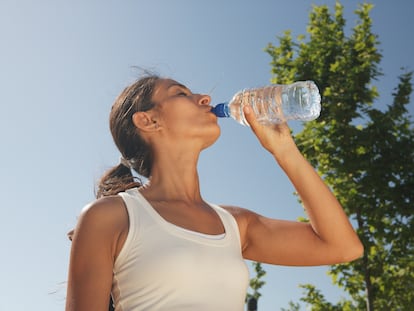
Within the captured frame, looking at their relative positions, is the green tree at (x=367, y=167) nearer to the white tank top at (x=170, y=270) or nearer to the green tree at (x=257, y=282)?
the green tree at (x=257, y=282)

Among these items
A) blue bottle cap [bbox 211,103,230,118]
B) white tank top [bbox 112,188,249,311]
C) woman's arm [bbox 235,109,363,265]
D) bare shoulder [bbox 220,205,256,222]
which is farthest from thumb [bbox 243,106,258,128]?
white tank top [bbox 112,188,249,311]

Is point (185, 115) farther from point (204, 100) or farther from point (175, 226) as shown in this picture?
point (175, 226)

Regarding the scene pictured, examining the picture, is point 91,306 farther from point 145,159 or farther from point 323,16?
point 323,16

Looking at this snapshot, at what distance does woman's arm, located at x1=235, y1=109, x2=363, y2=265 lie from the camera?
2654mm

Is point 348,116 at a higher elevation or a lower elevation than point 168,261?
higher

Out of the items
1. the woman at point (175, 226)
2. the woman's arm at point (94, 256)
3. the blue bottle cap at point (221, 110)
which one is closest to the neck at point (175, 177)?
the woman at point (175, 226)

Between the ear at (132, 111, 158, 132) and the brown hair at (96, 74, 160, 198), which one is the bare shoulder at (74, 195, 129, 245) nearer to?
the brown hair at (96, 74, 160, 198)

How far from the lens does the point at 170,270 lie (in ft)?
7.13

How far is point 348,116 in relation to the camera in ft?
41.5

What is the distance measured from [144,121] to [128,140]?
14 cm

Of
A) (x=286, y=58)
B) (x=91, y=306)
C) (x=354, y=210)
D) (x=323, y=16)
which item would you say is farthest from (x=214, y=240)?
(x=323, y=16)

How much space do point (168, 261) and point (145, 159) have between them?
2.43 feet

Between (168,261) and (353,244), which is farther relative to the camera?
(353,244)

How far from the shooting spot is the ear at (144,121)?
2773mm
